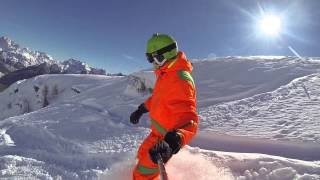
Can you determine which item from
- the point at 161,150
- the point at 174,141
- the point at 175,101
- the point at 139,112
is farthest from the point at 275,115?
the point at 161,150

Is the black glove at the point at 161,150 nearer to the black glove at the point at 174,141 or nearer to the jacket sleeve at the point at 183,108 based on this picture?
the black glove at the point at 174,141

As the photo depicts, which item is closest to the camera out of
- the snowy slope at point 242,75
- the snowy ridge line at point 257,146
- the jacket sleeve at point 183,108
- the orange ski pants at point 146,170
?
the jacket sleeve at point 183,108

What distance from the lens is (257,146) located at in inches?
231

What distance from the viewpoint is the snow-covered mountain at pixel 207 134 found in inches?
179

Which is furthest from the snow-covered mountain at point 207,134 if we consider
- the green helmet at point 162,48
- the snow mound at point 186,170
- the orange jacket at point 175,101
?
the green helmet at point 162,48

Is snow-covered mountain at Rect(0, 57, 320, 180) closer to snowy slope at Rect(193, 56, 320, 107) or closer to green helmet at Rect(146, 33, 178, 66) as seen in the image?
snowy slope at Rect(193, 56, 320, 107)

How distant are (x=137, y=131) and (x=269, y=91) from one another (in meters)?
4.12

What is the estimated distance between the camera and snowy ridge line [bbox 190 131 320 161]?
5285mm

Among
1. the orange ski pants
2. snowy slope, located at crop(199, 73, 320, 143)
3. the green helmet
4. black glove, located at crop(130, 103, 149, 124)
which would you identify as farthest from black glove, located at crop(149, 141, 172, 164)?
snowy slope, located at crop(199, 73, 320, 143)

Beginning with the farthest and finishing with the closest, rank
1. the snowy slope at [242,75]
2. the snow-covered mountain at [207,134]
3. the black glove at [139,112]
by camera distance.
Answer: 1. the snowy slope at [242,75]
2. the black glove at [139,112]
3. the snow-covered mountain at [207,134]

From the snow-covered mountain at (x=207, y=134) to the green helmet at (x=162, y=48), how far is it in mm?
1313

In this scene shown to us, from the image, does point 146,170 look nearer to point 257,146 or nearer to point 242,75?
point 257,146

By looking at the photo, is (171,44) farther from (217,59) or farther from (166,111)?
(217,59)

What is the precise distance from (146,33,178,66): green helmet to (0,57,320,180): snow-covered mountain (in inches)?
51.7
